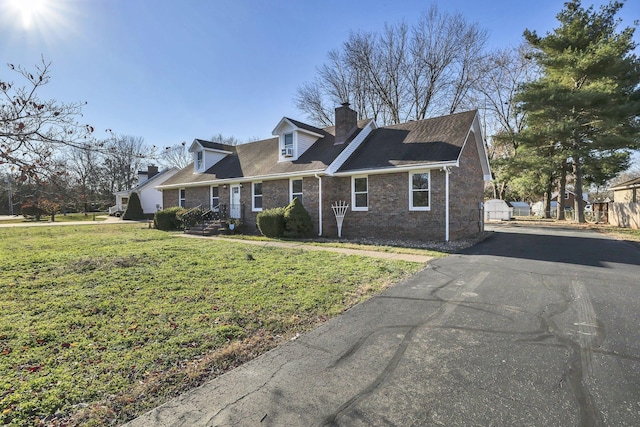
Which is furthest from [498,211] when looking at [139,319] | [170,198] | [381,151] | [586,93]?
[139,319]

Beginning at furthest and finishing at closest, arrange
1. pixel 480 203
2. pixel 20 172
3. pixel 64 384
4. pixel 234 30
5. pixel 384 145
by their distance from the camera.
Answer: pixel 480 203, pixel 384 145, pixel 234 30, pixel 20 172, pixel 64 384

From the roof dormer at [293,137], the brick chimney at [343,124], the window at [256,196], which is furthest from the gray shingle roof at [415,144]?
the window at [256,196]

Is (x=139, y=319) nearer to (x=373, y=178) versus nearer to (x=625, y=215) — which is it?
(x=373, y=178)

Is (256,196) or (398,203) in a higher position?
(256,196)

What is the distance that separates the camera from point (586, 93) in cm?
1947

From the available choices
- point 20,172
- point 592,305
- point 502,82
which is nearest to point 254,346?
point 20,172

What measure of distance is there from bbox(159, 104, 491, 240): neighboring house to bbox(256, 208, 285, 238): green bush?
1550mm

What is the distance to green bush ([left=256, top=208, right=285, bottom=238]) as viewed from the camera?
49.8 ft

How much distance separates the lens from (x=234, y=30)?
1200 centimetres

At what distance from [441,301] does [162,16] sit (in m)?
8.10

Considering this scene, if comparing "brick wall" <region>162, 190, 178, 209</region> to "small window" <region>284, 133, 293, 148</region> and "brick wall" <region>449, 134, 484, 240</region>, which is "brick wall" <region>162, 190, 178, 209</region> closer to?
"small window" <region>284, 133, 293, 148</region>

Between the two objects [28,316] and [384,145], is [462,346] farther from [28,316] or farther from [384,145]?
[384,145]

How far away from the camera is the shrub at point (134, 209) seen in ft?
112

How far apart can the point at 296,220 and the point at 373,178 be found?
3876 millimetres
